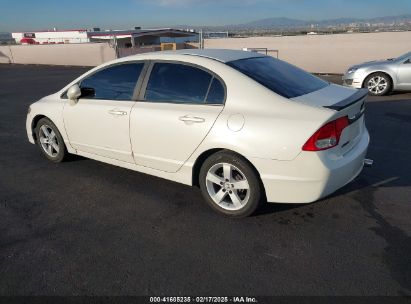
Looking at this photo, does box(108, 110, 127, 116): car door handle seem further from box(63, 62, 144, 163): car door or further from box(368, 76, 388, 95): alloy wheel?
box(368, 76, 388, 95): alloy wheel

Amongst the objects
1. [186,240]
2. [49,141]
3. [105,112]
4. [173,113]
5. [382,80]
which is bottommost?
[186,240]

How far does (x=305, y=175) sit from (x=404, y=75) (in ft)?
26.2

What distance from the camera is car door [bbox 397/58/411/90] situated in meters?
9.29

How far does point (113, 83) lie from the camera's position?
13.8 ft

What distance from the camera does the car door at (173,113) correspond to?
341 cm

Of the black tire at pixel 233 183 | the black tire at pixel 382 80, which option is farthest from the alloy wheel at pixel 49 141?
the black tire at pixel 382 80

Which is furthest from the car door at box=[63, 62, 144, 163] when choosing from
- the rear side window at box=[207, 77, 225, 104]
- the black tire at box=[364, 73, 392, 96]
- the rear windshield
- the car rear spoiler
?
the black tire at box=[364, 73, 392, 96]

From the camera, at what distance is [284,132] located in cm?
301

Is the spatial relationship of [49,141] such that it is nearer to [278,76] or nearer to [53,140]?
[53,140]

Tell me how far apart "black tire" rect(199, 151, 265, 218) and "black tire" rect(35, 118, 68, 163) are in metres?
2.41

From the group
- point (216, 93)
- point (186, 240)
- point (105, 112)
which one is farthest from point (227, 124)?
point (105, 112)

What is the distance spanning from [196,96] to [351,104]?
1456 millimetres

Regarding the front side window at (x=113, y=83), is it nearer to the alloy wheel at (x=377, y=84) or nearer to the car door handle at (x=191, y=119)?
the car door handle at (x=191, y=119)

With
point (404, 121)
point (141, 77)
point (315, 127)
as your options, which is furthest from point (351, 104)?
point (404, 121)
